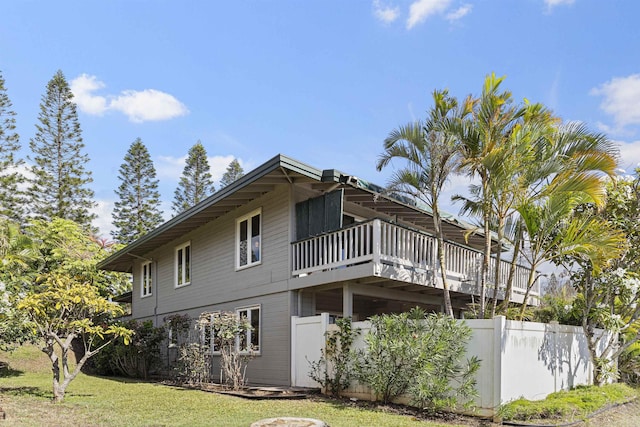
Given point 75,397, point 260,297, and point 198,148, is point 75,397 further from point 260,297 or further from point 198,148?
point 198,148

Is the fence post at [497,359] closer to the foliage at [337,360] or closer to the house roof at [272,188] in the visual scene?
the foliage at [337,360]

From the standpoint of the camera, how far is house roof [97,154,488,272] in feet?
37.7

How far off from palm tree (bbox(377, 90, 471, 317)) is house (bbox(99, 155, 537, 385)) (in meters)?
0.80

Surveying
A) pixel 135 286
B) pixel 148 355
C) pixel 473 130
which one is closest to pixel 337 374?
pixel 473 130

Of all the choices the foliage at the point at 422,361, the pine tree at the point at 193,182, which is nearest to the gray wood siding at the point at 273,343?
the foliage at the point at 422,361

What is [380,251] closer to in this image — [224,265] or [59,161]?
[224,265]

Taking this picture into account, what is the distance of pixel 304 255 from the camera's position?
11891 millimetres

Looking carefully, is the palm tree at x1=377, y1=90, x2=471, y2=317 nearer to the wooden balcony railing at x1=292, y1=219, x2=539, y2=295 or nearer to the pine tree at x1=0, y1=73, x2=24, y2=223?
the wooden balcony railing at x1=292, y1=219, x2=539, y2=295

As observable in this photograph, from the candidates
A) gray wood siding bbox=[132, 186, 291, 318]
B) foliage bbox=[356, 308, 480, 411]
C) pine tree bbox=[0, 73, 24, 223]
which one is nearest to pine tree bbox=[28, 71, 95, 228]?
pine tree bbox=[0, 73, 24, 223]

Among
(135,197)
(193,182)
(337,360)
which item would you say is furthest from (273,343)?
(193,182)

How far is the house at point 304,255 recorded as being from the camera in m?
11.0

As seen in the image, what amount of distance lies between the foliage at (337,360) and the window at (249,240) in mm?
3746

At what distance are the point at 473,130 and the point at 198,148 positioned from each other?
32.2 m

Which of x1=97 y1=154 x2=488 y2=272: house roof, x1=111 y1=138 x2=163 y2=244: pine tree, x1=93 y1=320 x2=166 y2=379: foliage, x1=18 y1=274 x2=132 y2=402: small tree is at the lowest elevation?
x1=93 y1=320 x2=166 y2=379: foliage
